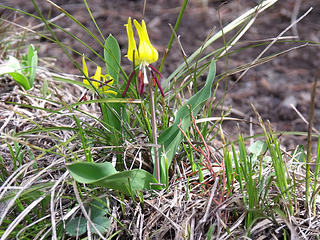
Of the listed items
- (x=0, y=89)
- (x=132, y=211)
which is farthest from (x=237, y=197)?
(x=0, y=89)

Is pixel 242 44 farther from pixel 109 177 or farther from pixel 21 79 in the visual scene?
pixel 109 177

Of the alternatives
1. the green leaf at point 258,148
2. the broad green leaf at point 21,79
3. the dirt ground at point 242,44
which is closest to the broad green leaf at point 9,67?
the broad green leaf at point 21,79

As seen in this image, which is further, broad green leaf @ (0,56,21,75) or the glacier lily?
broad green leaf @ (0,56,21,75)

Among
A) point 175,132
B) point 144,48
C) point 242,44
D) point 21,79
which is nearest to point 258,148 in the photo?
point 175,132

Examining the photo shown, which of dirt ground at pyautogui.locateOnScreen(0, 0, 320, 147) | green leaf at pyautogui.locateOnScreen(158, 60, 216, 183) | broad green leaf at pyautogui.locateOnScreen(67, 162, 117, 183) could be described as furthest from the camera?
dirt ground at pyautogui.locateOnScreen(0, 0, 320, 147)

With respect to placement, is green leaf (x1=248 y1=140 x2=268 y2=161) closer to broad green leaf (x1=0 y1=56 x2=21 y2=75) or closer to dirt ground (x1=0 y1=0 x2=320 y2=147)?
dirt ground (x1=0 y1=0 x2=320 y2=147)

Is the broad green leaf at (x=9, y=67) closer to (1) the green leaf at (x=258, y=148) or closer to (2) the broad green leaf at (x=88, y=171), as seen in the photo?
(2) the broad green leaf at (x=88, y=171)

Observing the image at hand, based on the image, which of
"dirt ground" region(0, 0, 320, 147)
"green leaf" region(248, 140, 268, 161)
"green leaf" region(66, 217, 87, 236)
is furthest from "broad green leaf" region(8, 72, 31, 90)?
"green leaf" region(248, 140, 268, 161)
